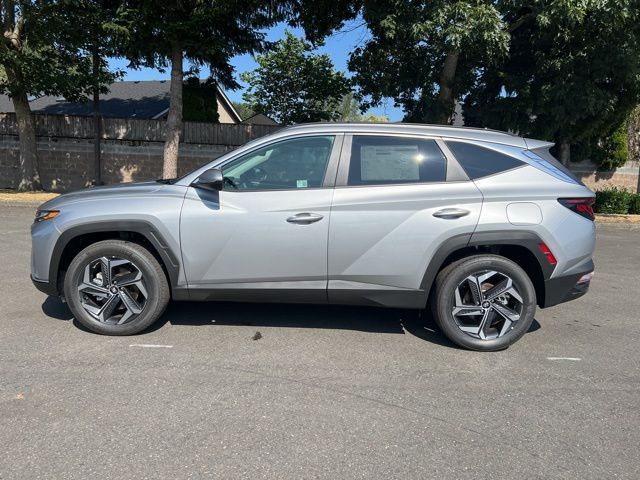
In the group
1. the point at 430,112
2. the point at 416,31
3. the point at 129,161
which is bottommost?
the point at 129,161

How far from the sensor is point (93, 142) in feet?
55.4

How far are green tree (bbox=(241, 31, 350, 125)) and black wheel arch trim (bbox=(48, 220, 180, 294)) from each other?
20.6 meters

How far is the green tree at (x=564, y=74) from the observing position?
10.5 meters

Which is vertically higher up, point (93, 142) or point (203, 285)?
point (93, 142)

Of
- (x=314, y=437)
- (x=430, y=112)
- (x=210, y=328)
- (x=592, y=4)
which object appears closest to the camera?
(x=314, y=437)

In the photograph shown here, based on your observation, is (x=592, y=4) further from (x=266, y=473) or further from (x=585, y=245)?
(x=266, y=473)

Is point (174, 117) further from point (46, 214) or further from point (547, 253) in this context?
point (547, 253)

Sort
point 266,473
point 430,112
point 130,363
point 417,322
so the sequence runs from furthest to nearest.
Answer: point 430,112
point 417,322
point 130,363
point 266,473

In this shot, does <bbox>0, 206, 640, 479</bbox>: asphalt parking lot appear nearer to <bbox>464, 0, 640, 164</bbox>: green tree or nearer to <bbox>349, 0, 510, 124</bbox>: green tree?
<bbox>349, 0, 510, 124</bbox>: green tree

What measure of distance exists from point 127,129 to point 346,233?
15093 mm

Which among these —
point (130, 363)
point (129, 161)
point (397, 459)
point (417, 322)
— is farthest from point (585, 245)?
point (129, 161)

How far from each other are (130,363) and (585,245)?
372 cm

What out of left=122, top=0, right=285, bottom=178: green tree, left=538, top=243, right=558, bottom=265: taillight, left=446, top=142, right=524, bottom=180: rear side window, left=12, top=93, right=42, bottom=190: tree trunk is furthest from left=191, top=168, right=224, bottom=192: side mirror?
left=12, top=93, right=42, bottom=190: tree trunk

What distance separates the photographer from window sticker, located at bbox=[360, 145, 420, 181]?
13.2 feet
